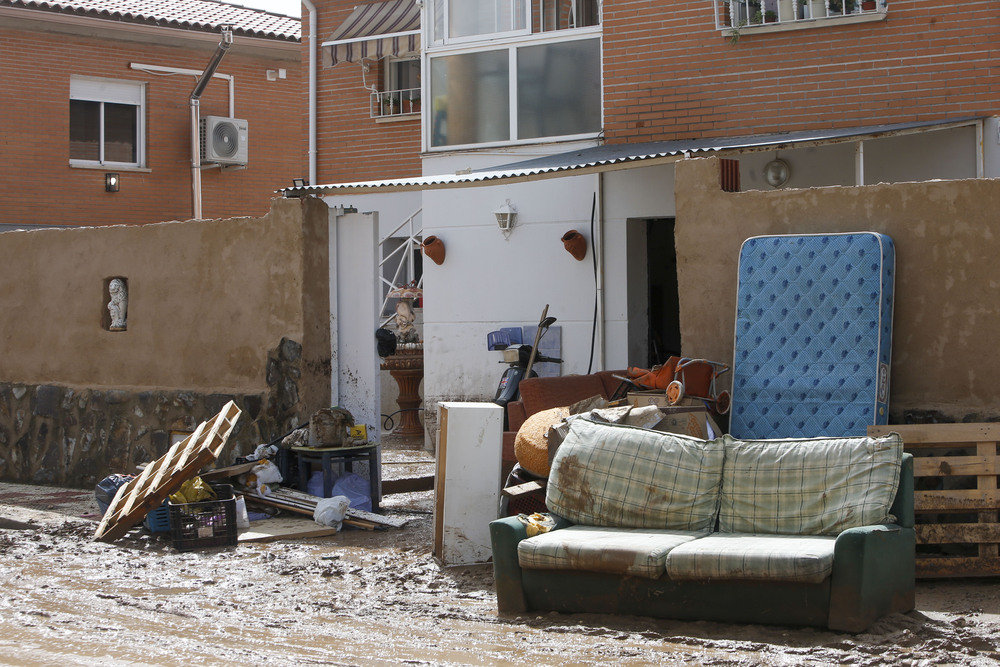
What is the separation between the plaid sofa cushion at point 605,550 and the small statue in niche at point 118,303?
6.52 metres

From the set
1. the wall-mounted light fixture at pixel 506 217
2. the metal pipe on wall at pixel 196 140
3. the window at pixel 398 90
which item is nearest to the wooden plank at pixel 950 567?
the wall-mounted light fixture at pixel 506 217

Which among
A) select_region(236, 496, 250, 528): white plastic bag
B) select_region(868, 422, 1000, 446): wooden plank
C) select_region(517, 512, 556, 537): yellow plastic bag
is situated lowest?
select_region(236, 496, 250, 528): white plastic bag

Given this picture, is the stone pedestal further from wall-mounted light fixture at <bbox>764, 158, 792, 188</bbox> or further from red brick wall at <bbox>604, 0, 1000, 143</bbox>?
wall-mounted light fixture at <bbox>764, 158, 792, 188</bbox>

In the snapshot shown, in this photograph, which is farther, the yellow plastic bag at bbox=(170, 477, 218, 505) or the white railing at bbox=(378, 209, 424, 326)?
the white railing at bbox=(378, 209, 424, 326)

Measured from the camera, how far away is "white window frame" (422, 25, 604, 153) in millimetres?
12352

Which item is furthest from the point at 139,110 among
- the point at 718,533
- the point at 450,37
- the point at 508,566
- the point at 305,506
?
the point at 718,533

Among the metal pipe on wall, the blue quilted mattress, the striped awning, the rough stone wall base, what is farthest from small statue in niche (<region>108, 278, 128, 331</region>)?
the metal pipe on wall

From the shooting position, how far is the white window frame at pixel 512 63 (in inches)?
486

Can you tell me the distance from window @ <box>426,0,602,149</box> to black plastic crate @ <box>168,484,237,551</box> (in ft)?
20.0

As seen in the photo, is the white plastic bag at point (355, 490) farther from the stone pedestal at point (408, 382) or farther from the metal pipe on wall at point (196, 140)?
the metal pipe on wall at point (196, 140)

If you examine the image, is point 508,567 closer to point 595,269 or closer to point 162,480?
point 162,480

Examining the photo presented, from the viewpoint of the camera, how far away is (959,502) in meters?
6.69

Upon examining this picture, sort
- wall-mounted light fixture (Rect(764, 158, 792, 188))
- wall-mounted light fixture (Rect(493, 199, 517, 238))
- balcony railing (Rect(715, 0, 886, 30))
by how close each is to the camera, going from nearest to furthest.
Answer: balcony railing (Rect(715, 0, 886, 30))
wall-mounted light fixture (Rect(764, 158, 792, 188))
wall-mounted light fixture (Rect(493, 199, 517, 238))

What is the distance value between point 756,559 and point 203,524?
13.8 feet
